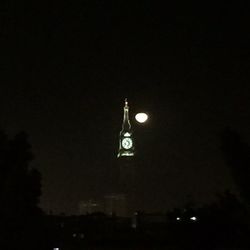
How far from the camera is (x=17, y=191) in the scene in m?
20.3

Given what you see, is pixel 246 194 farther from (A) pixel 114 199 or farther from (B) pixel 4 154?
(A) pixel 114 199

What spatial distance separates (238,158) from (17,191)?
6.13 metres

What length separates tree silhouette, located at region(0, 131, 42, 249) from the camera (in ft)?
66.6

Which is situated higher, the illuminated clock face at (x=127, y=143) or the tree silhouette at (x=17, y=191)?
the illuminated clock face at (x=127, y=143)

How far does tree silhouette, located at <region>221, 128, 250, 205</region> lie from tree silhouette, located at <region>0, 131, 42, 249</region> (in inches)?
229

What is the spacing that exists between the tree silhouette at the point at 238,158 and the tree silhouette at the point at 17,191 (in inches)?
229

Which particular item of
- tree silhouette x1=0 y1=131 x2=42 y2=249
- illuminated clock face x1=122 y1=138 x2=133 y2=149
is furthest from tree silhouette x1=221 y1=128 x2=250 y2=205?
illuminated clock face x1=122 y1=138 x2=133 y2=149

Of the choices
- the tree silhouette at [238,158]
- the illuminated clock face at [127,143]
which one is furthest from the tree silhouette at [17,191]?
the illuminated clock face at [127,143]

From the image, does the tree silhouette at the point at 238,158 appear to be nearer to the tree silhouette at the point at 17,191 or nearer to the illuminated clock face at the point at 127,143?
the tree silhouette at the point at 17,191

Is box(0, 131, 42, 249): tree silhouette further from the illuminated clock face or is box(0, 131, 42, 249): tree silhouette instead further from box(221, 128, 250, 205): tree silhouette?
the illuminated clock face

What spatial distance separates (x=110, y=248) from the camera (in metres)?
36.9

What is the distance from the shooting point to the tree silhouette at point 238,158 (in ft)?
65.7

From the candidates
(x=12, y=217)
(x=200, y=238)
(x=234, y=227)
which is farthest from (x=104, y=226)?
(x=12, y=217)

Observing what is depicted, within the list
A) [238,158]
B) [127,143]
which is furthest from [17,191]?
[127,143]
